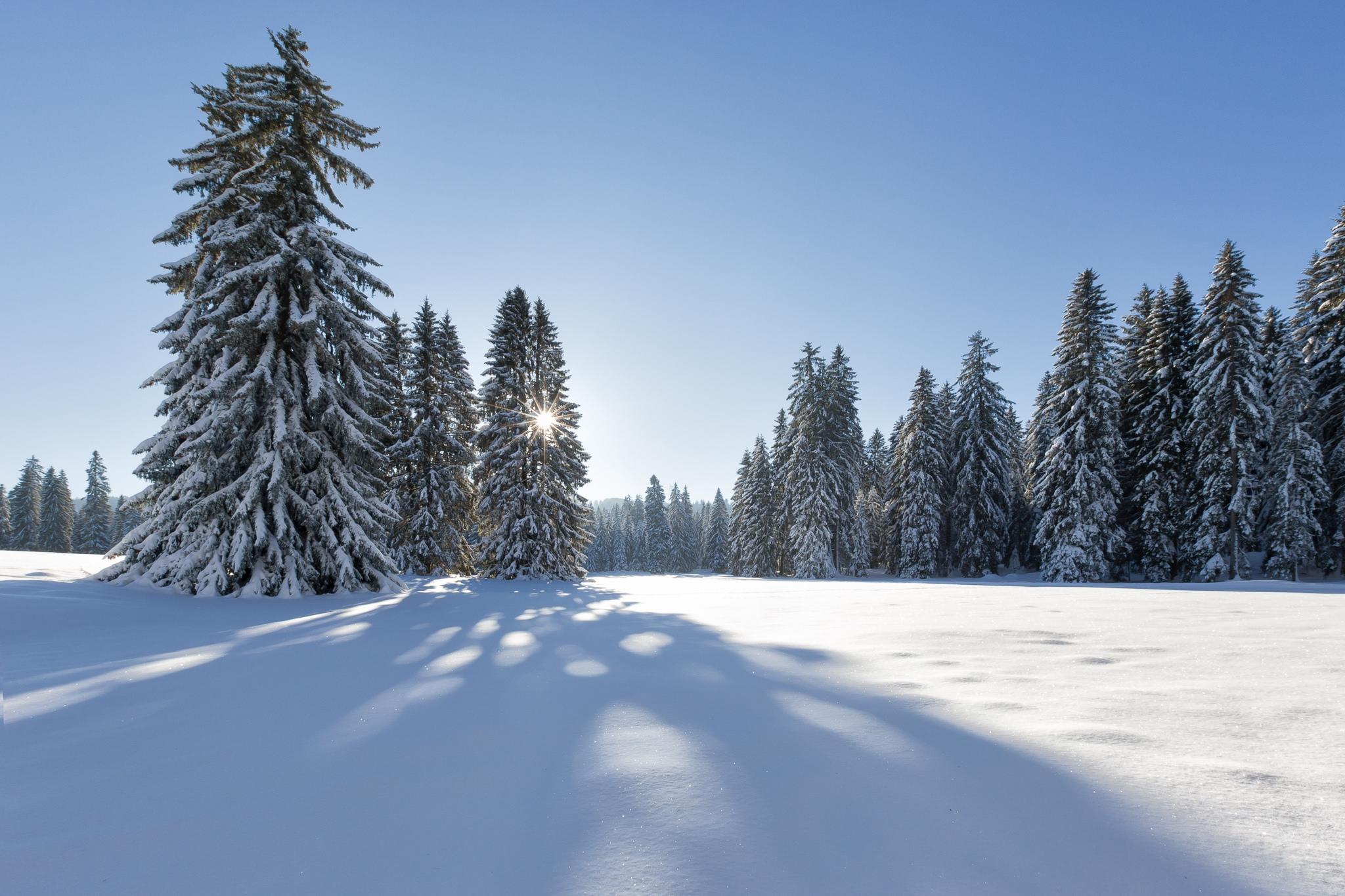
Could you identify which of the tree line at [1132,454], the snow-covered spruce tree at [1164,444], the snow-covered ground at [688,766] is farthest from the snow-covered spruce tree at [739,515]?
the snow-covered ground at [688,766]

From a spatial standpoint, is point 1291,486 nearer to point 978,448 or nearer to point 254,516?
point 978,448

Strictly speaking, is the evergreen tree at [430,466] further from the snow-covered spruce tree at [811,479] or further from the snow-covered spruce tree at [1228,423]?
the snow-covered spruce tree at [1228,423]

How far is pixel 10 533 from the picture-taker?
161 ft

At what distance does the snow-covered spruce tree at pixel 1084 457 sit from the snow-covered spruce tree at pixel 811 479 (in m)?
9.90

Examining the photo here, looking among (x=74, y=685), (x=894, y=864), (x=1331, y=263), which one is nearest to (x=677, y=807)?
(x=894, y=864)

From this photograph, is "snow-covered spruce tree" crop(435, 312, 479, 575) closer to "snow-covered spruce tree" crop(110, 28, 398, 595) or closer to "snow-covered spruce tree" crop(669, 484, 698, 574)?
"snow-covered spruce tree" crop(110, 28, 398, 595)

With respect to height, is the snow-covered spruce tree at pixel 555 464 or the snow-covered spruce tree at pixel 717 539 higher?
the snow-covered spruce tree at pixel 555 464

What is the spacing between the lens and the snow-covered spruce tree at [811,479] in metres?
28.0

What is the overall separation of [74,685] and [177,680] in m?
0.68

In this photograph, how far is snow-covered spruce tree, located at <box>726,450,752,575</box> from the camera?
37.9m

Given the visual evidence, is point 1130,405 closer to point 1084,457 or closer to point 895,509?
point 1084,457

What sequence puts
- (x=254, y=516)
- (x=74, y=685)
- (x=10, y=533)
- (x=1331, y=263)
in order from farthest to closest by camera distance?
(x=10, y=533) < (x=1331, y=263) < (x=254, y=516) < (x=74, y=685)

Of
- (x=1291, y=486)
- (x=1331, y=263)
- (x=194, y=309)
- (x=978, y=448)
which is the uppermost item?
(x=1331, y=263)

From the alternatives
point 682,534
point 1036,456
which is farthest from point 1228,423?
→ point 682,534
